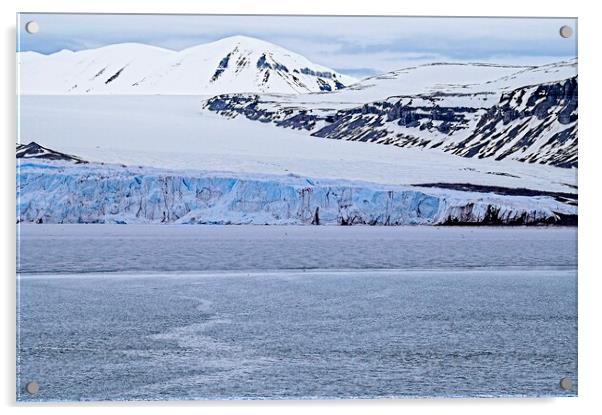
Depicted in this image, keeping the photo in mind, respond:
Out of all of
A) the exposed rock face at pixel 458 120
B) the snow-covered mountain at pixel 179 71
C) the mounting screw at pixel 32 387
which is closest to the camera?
the mounting screw at pixel 32 387

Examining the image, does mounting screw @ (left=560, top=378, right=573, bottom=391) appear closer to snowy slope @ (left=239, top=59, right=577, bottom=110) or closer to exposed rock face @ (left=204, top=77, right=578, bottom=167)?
exposed rock face @ (left=204, top=77, right=578, bottom=167)

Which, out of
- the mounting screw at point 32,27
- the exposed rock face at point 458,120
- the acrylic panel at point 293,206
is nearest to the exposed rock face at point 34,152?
the acrylic panel at point 293,206

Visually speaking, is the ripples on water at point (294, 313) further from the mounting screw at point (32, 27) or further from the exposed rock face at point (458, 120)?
the mounting screw at point (32, 27)

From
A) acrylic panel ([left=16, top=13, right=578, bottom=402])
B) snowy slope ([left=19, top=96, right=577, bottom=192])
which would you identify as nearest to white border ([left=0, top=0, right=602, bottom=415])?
acrylic panel ([left=16, top=13, right=578, bottom=402])

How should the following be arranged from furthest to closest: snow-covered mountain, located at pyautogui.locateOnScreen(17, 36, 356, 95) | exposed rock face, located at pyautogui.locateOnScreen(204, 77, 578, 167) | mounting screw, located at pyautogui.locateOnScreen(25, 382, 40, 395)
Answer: exposed rock face, located at pyautogui.locateOnScreen(204, 77, 578, 167) → snow-covered mountain, located at pyautogui.locateOnScreen(17, 36, 356, 95) → mounting screw, located at pyautogui.locateOnScreen(25, 382, 40, 395)
